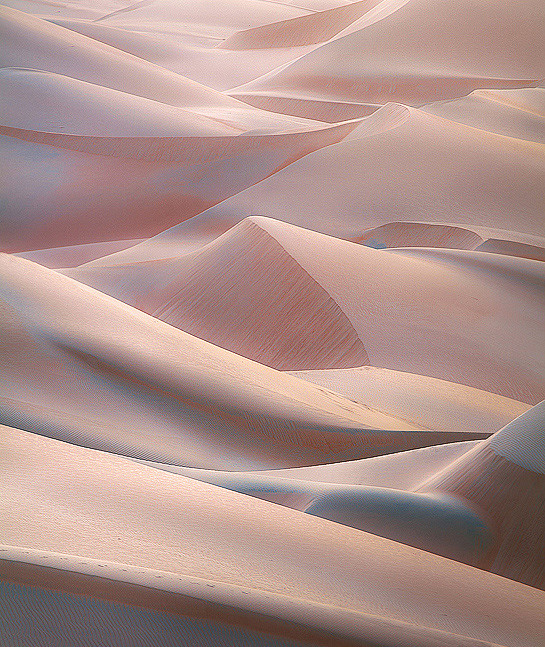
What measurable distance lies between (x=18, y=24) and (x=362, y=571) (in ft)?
16.5

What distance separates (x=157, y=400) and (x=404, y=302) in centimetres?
121

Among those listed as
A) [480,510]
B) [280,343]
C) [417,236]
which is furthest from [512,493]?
[417,236]

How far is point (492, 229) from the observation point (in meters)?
3.41

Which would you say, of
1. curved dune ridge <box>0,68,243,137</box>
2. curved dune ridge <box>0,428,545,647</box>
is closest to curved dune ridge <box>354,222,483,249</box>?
curved dune ridge <box>0,68,243,137</box>

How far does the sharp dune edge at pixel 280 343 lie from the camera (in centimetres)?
98

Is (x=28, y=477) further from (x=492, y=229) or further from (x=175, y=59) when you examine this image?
(x=175, y=59)

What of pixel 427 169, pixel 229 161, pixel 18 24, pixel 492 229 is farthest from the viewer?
pixel 18 24

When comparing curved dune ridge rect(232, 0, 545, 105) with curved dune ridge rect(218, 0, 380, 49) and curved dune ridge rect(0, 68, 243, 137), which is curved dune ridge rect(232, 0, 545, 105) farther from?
curved dune ridge rect(218, 0, 380, 49)

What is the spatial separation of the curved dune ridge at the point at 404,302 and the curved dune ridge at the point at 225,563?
136cm

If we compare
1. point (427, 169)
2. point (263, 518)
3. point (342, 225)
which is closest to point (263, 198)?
point (342, 225)

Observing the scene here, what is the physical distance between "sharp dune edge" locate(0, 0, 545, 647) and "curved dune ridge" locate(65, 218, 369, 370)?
11 millimetres

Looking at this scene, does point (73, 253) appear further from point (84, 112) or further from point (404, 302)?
point (404, 302)

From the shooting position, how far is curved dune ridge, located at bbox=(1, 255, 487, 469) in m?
1.65

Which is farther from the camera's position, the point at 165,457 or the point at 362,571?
the point at 165,457
